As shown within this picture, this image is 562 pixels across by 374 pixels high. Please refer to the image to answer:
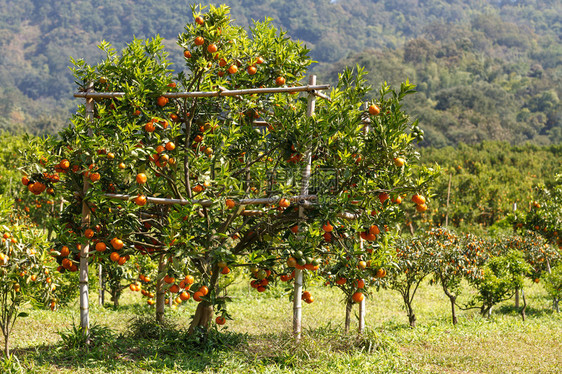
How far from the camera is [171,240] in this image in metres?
5.78

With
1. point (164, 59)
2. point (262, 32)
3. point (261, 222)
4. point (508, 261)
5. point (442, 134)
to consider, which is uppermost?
point (442, 134)

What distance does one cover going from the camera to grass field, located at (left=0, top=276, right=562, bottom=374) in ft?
19.1

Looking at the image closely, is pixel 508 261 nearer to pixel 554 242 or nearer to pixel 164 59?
pixel 554 242

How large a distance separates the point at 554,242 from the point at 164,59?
11.2 metres

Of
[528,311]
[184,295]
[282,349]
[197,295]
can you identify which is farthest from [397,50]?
[184,295]

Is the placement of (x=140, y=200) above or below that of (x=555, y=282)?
above

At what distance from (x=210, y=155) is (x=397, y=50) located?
97563 millimetres

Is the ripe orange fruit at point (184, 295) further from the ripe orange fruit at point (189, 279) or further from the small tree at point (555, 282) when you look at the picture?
the small tree at point (555, 282)

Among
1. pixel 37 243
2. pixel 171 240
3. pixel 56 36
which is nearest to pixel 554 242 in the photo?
pixel 171 240

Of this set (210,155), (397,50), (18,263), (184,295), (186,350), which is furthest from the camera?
(397,50)

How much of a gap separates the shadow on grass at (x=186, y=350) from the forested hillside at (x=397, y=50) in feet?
141

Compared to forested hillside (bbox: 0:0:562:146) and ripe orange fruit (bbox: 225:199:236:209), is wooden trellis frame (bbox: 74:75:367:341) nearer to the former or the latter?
ripe orange fruit (bbox: 225:199:236:209)

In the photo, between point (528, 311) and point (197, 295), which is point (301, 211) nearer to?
point (197, 295)

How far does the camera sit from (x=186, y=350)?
6434 millimetres
